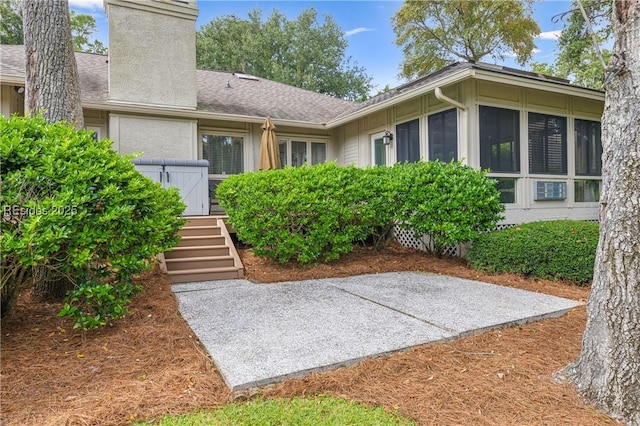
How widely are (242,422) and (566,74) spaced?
24.1 meters

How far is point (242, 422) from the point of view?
2105 mm

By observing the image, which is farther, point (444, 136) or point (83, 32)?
point (83, 32)

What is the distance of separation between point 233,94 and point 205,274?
692cm

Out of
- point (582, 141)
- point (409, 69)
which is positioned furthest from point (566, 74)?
point (582, 141)

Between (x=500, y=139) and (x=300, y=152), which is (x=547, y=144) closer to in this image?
(x=500, y=139)

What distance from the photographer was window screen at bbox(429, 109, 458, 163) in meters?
7.50

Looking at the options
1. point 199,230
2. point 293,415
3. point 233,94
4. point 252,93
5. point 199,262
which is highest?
point 252,93

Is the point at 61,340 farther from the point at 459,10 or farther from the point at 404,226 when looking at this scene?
the point at 459,10

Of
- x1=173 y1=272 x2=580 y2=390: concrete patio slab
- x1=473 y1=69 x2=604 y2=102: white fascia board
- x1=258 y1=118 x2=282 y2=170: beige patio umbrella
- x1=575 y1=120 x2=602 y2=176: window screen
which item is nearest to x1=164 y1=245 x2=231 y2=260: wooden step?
x1=173 y1=272 x2=580 y2=390: concrete patio slab

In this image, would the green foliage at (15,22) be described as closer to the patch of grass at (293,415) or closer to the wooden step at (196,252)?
the wooden step at (196,252)

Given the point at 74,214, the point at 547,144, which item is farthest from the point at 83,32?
the point at 547,144

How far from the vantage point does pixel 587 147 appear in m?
8.68

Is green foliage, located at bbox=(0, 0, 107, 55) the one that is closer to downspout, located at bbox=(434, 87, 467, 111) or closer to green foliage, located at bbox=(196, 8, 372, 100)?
green foliage, located at bbox=(196, 8, 372, 100)

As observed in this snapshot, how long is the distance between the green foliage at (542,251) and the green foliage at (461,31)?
53.4 ft
